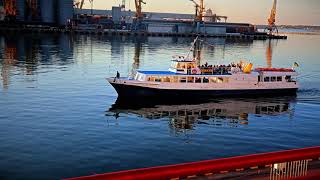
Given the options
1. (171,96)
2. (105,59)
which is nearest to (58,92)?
(171,96)

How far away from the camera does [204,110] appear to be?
4803 centimetres

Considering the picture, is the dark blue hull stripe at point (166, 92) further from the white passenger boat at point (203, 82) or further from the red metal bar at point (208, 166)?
the red metal bar at point (208, 166)

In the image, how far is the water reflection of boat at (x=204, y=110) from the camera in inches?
1699

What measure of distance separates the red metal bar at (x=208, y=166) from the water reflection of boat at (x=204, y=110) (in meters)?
27.2

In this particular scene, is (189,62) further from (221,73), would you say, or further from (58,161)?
(58,161)

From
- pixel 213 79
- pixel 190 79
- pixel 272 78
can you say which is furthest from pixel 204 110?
pixel 272 78

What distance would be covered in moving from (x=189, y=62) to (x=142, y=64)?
40506 mm

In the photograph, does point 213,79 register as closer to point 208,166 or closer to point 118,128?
point 118,128

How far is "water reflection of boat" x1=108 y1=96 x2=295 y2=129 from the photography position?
1699 inches

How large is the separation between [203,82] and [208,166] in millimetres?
43313

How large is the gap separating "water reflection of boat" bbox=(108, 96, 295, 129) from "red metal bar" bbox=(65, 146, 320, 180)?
89.3ft

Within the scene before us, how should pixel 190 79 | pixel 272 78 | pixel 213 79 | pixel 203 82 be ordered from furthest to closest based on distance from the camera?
1. pixel 272 78
2. pixel 213 79
3. pixel 203 82
4. pixel 190 79

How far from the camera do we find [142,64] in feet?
310

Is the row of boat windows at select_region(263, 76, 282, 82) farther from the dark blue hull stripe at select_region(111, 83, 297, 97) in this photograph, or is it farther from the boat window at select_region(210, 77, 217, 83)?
the boat window at select_region(210, 77, 217, 83)
